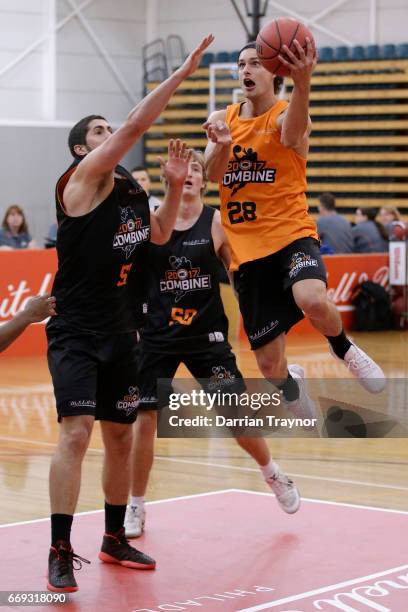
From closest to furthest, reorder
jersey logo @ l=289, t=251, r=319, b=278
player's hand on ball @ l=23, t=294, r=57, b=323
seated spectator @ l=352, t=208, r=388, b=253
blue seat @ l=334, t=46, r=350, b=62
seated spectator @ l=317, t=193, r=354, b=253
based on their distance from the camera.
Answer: player's hand on ball @ l=23, t=294, r=57, b=323, jersey logo @ l=289, t=251, r=319, b=278, seated spectator @ l=317, t=193, r=354, b=253, seated spectator @ l=352, t=208, r=388, b=253, blue seat @ l=334, t=46, r=350, b=62

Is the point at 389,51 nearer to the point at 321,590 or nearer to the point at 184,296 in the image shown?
the point at 184,296

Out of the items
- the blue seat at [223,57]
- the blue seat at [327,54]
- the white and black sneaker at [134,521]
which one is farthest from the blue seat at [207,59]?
the white and black sneaker at [134,521]

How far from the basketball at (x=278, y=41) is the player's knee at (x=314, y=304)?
1104 millimetres

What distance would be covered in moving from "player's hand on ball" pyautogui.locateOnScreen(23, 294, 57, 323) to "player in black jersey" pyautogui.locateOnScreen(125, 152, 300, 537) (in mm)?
1591

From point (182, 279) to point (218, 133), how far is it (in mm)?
982

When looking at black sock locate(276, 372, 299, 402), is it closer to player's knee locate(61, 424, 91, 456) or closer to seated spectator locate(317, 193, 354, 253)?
player's knee locate(61, 424, 91, 456)

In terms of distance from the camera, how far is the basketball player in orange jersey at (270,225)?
6.24 m

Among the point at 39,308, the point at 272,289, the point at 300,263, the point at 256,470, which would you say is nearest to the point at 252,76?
the point at 300,263

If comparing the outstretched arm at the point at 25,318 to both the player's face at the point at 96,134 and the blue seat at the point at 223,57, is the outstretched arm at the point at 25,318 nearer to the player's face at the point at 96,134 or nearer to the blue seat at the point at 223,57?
the player's face at the point at 96,134

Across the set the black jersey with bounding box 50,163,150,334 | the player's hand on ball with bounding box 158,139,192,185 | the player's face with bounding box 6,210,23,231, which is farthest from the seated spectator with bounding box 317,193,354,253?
the black jersey with bounding box 50,163,150,334

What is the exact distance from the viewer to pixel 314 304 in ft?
20.2

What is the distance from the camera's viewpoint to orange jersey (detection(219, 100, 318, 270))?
632cm

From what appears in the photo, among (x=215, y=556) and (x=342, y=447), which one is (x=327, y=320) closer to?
(x=215, y=556)

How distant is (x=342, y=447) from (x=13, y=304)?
17.6ft
